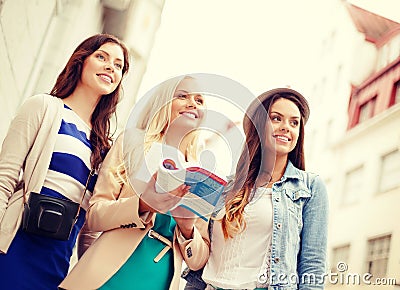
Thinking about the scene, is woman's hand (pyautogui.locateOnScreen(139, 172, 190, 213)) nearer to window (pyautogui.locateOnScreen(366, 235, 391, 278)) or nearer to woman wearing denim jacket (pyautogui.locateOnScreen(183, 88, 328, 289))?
woman wearing denim jacket (pyautogui.locateOnScreen(183, 88, 328, 289))

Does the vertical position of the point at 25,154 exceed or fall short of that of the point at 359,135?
it falls short

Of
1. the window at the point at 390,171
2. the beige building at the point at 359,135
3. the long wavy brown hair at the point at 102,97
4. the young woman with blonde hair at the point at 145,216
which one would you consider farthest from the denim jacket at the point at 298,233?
the window at the point at 390,171

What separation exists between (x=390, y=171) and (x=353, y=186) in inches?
12.8

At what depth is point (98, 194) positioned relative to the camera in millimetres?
1177

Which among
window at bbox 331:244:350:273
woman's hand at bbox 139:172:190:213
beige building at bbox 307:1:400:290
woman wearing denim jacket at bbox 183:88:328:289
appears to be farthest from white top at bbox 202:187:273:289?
window at bbox 331:244:350:273

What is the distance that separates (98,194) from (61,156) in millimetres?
149

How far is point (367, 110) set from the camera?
2.71 meters

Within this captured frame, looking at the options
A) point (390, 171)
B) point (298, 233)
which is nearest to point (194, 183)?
point (298, 233)

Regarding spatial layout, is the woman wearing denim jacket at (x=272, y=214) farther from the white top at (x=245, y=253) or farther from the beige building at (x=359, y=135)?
the beige building at (x=359, y=135)

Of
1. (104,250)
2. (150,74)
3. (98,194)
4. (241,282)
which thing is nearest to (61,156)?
(98,194)

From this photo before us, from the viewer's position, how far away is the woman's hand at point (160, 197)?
3.41 feet

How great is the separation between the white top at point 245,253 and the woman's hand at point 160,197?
0.26 metres

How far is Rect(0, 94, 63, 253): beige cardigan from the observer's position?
1.16 meters

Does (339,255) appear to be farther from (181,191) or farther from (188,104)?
(181,191)
